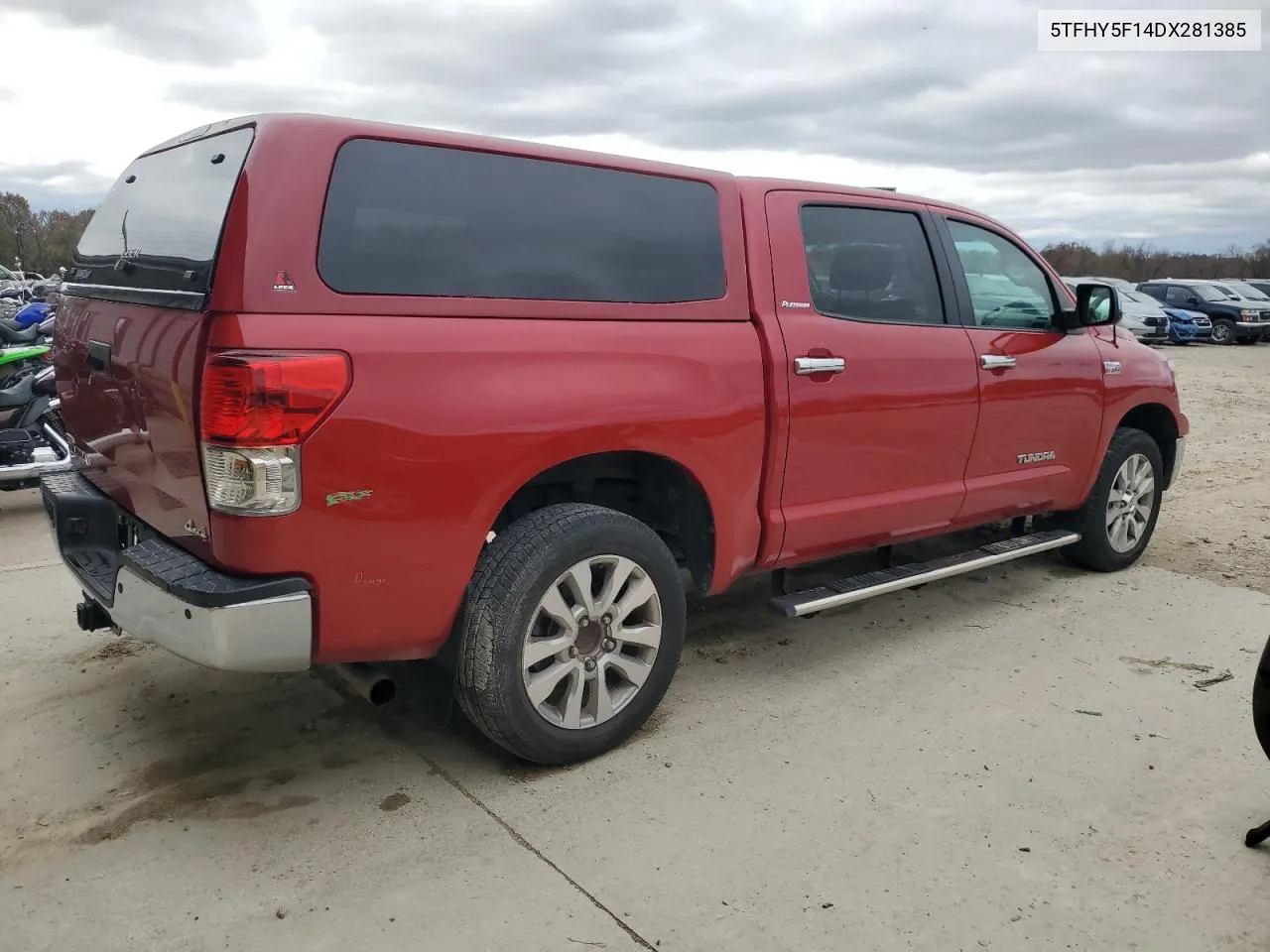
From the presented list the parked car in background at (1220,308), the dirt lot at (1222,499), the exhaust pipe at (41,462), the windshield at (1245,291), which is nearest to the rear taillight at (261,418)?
the exhaust pipe at (41,462)

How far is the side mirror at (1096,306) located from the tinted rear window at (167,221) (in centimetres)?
379

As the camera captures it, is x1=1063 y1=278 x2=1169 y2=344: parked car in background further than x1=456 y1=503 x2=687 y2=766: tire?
Yes

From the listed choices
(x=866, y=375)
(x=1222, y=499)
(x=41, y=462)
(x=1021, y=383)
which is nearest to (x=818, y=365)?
(x=866, y=375)

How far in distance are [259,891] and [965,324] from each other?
345cm

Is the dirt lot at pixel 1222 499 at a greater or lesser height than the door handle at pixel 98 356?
lesser

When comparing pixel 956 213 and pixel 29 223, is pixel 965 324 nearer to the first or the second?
pixel 956 213

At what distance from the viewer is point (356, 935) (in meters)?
2.38

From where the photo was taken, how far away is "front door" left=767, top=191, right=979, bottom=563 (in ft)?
12.0

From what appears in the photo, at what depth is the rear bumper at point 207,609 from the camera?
8.15ft

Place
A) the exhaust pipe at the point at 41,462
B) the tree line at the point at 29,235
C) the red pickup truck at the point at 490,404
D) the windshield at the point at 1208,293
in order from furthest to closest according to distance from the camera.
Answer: the tree line at the point at 29,235, the windshield at the point at 1208,293, the exhaust pipe at the point at 41,462, the red pickup truck at the point at 490,404

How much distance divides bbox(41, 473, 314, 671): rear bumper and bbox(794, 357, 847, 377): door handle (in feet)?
6.20

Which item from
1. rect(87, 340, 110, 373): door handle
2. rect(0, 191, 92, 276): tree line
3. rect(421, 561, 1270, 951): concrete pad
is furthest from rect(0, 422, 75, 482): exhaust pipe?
rect(0, 191, 92, 276): tree line

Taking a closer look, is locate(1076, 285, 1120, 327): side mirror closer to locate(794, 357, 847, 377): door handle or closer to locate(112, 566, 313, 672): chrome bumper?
locate(794, 357, 847, 377): door handle

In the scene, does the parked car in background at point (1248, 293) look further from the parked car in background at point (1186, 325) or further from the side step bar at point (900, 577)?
the side step bar at point (900, 577)
